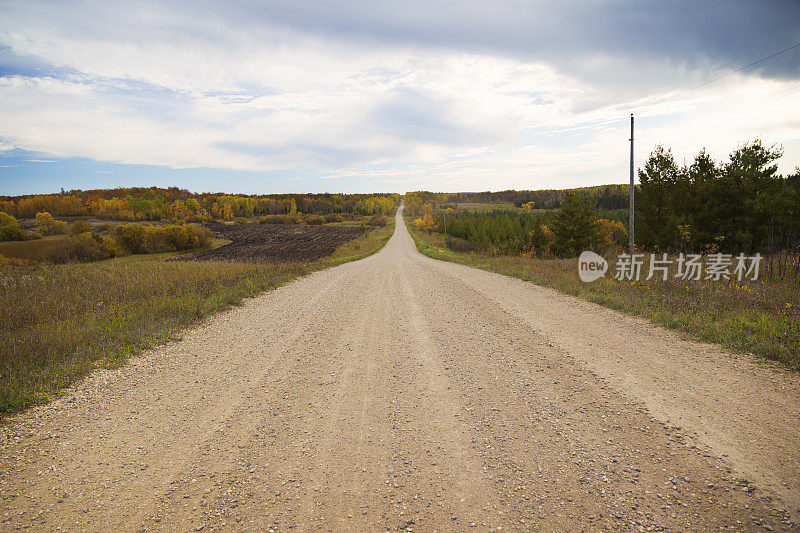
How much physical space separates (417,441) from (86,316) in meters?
10.1

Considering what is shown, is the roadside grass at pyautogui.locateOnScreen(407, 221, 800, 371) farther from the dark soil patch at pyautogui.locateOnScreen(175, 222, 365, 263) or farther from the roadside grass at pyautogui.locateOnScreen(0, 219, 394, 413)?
the dark soil patch at pyautogui.locateOnScreen(175, 222, 365, 263)

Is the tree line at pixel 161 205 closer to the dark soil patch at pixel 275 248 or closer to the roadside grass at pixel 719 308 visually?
the dark soil patch at pixel 275 248

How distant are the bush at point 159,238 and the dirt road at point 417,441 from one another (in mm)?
62525

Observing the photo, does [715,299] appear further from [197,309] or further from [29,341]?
[29,341]

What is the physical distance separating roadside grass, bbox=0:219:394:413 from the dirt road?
57cm

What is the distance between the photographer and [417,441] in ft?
13.5

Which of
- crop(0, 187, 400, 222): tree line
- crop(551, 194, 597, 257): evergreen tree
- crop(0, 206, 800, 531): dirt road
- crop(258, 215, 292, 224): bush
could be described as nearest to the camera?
crop(0, 206, 800, 531): dirt road

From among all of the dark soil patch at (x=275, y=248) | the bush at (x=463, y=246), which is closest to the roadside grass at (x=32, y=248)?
the dark soil patch at (x=275, y=248)

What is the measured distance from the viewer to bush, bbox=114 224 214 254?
56.4m

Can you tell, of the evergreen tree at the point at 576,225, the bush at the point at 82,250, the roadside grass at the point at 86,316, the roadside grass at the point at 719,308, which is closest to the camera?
the roadside grass at the point at 86,316

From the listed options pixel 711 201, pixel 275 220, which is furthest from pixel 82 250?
pixel 275 220

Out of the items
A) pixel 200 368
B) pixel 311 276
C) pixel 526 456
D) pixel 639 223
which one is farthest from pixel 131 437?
pixel 639 223

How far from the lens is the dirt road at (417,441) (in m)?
3.07

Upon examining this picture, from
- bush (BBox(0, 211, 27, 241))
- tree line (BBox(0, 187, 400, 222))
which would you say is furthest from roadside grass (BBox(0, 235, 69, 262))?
tree line (BBox(0, 187, 400, 222))
